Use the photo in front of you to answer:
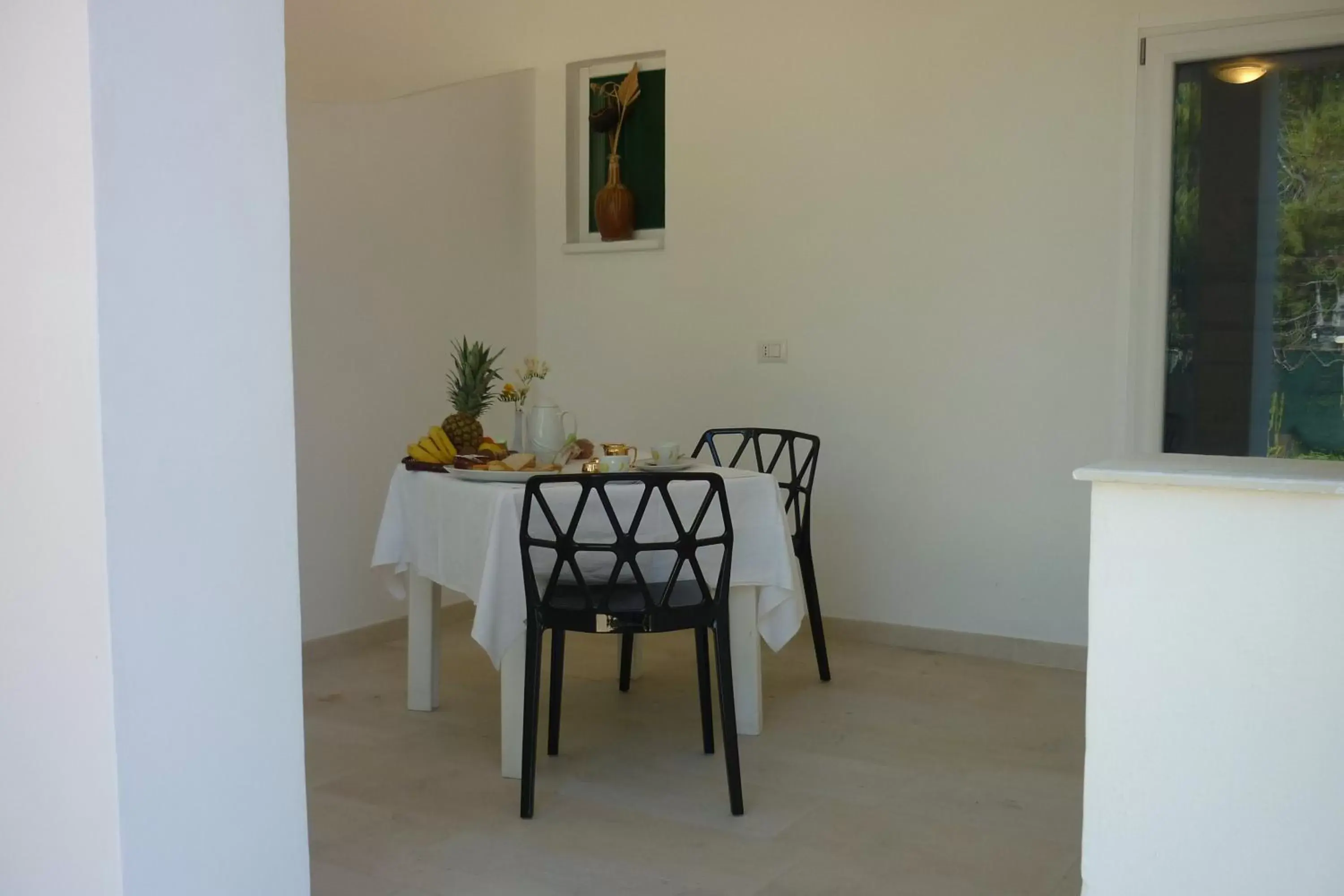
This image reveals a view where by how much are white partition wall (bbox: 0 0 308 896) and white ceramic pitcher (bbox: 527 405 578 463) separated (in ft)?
5.48

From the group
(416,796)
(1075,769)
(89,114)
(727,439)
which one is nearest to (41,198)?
(89,114)

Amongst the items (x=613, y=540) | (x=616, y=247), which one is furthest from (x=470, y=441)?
(x=616, y=247)

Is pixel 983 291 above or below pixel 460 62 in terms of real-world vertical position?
below

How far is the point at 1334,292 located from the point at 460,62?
11.7 ft

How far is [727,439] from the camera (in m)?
4.88

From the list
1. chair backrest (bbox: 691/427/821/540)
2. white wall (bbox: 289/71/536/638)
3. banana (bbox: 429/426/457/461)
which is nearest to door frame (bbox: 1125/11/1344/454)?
chair backrest (bbox: 691/427/821/540)

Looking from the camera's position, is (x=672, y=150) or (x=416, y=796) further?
(x=672, y=150)

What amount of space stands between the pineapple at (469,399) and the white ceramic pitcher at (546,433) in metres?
0.17

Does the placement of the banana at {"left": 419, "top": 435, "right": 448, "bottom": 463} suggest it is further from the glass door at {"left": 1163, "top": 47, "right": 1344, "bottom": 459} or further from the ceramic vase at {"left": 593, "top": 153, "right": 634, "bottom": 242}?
the glass door at {"left": 1163, "top": 47, "right": 1344, "bottom": 459}

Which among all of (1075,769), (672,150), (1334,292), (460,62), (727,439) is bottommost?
(1075,769)

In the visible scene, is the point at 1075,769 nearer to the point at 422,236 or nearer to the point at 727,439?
the point at 727,439

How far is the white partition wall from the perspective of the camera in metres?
1.52

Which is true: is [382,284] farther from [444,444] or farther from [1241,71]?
[1241,71]

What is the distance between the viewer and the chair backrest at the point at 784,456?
395 cm
